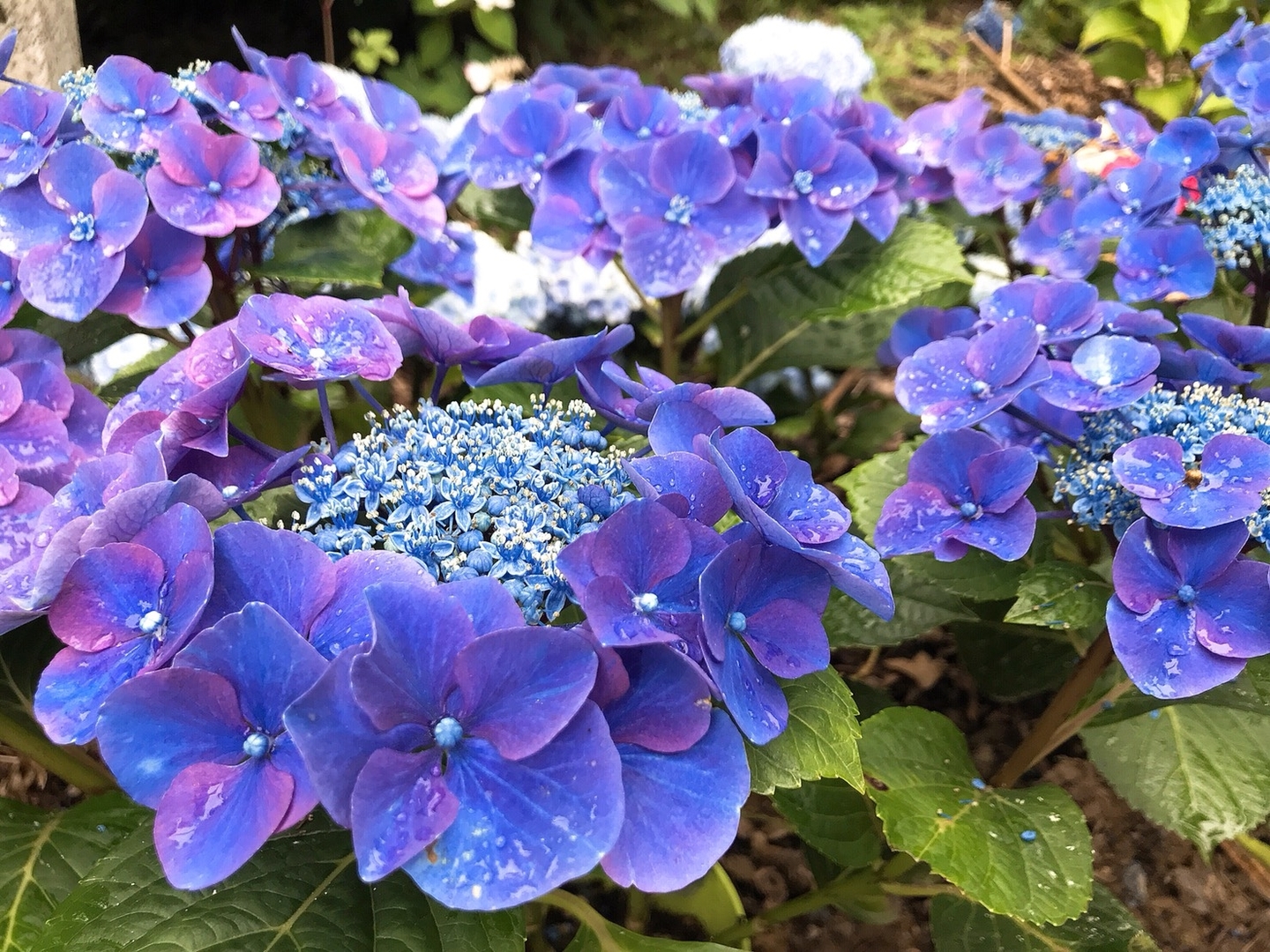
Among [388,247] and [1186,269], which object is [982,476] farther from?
[388,247]

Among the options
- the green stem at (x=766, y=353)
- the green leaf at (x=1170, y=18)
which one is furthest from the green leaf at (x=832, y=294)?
the green leaf at (x=1170, y=18)

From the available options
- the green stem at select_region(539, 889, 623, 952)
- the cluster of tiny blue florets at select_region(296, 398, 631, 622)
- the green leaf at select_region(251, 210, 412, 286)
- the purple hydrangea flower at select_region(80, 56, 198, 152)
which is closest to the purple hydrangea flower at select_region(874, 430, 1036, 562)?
the cluster of tiny blue florets at select_region(296, 398, 631, 622)

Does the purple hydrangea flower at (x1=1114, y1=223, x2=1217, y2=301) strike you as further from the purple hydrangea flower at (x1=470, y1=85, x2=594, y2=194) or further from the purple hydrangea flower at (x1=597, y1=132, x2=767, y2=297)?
the purple hydrangea flower at (x1=470, y1=85, x2=594, y2=194)

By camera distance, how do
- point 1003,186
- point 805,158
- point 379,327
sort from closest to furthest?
point 379,327 → point 805,158 → point 1003,186

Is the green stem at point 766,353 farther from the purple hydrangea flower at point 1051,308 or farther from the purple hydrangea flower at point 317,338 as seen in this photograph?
the purple hydrangea flower at point 317,338

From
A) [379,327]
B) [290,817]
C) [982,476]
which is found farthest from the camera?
[982,476]

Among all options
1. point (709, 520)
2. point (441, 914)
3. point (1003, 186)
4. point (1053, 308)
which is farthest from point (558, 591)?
point (1003, 186)
